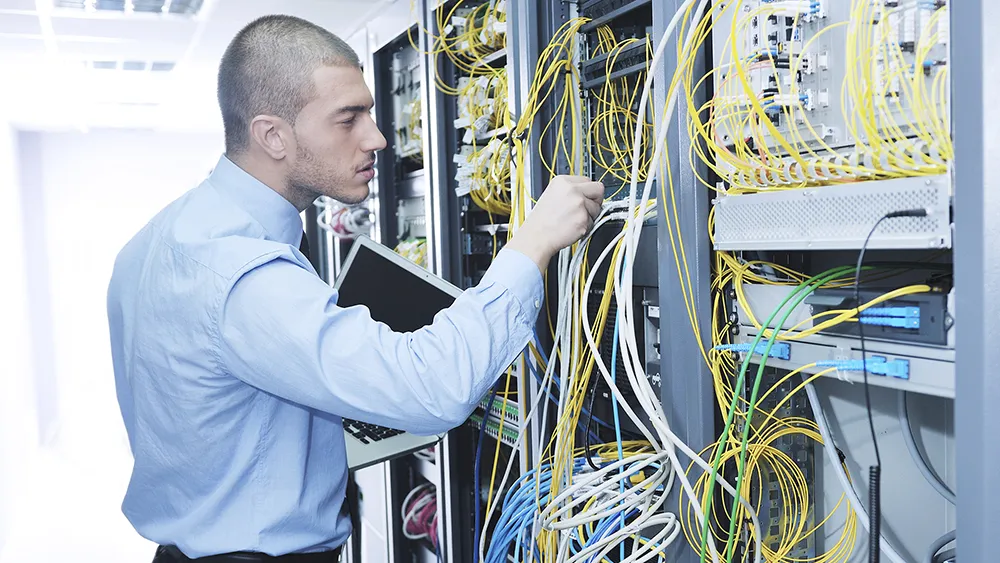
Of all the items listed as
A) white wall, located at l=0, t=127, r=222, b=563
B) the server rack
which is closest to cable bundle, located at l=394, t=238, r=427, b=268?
the server rack

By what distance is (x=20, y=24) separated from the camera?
289cm

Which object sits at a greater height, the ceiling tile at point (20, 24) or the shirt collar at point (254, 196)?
the ceiling tile at point (20, 24)

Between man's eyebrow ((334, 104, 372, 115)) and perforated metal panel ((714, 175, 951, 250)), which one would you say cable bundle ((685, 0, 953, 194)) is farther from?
man's eyebrow ((334, 104, 372, 115))

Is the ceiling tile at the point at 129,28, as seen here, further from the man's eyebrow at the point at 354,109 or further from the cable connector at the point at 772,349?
the cable connector at the point at 772,349

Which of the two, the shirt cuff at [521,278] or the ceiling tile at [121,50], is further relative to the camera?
the ceiling tile at [121,50]

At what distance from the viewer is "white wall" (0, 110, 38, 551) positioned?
4.64 meters

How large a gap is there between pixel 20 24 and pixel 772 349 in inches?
117

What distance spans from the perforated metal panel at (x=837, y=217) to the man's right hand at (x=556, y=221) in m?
0.20

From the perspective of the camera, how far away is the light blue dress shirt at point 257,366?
102 cm

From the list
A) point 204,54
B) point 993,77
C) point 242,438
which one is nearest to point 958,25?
point 993,77

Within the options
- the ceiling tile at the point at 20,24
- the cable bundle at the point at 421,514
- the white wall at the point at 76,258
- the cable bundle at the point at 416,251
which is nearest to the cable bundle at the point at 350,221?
the cable bundle at the point at 416,251

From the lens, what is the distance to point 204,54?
341 cm

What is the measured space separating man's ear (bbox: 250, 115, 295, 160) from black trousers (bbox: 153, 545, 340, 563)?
621 millimetres

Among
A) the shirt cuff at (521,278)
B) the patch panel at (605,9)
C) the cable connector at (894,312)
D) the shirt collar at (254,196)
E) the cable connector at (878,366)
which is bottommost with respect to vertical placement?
the cable connector at (878,366)
